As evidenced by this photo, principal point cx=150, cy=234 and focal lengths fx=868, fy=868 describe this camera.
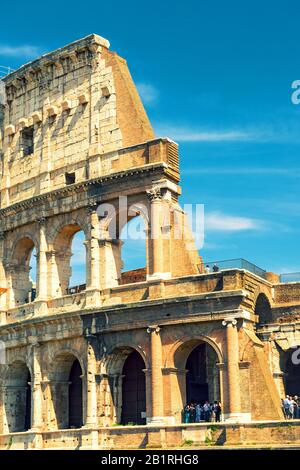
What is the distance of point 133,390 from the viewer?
3259 cm

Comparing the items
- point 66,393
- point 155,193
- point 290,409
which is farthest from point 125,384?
point 155,193

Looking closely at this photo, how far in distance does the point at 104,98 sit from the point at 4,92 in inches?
279

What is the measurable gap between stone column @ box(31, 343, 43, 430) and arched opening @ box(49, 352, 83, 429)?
44 centimetres

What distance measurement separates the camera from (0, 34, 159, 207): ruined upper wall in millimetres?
34000

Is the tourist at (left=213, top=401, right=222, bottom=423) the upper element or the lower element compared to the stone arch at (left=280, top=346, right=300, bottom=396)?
lower

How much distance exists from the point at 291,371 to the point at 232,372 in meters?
5.55

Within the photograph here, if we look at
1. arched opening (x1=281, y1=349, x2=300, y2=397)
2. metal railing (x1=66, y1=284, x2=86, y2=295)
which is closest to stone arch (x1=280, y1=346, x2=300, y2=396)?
arched opening (x1=281, y1=349, x2=300, y2=397)

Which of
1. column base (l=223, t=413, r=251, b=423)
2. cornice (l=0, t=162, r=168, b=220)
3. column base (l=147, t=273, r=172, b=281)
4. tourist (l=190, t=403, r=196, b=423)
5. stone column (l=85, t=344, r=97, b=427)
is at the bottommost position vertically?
column base (l=223, t=413, r=251, b=423)

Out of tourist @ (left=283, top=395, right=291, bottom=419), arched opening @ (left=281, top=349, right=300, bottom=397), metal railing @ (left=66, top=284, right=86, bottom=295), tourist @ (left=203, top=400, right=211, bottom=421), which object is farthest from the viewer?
metal railing @ (left=66, top=284, right=86, bottom=295)

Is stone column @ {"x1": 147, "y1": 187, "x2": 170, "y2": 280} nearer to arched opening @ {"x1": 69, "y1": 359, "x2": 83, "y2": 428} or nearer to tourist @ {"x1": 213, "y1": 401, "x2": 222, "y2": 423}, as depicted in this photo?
tourist @ {"x1": 213, "y1": 401, "x2": 222, "y2": 423}

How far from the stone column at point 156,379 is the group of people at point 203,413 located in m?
0.88

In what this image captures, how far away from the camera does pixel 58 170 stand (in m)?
35.8

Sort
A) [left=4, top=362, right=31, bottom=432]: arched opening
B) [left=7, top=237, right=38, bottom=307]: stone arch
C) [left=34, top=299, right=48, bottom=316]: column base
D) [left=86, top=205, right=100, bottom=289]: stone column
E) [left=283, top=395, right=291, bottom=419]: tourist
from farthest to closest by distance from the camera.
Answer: [left=7, top=237, right=38, bottom=307]: stone arch → [left=4, top=362, right=31, bottom=432]: arched opening → [left=34, top=299, right=48, bottom=316]: column base → [left=86, top=205, right=100, bottom=289]: stone column → [left=283, top=395, right=291, bottom=419]: tourist
